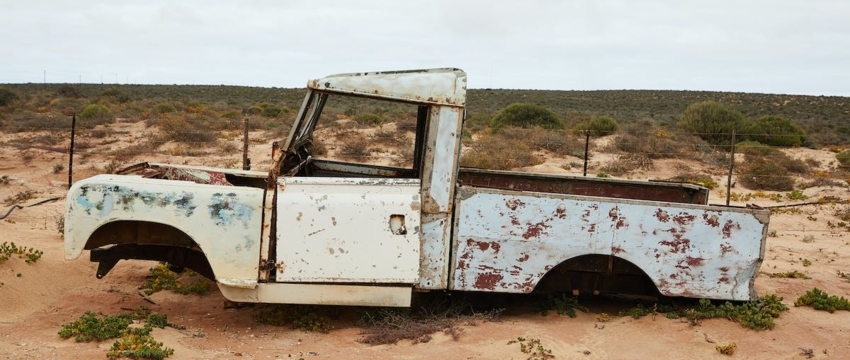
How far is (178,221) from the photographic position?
4.43m

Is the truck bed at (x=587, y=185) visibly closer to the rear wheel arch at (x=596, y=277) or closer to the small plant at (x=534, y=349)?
the rear wheel arch at (x=596, y=277)

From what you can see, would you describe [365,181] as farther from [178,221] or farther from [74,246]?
[74,246]

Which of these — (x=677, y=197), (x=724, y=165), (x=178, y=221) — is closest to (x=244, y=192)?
(x=178, y=221)

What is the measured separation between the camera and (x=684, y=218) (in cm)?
470

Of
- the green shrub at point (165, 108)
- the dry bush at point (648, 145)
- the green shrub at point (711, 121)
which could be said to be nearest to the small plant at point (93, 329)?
the dry bush at point (648, 145)

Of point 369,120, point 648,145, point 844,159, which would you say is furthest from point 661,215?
point 369,120

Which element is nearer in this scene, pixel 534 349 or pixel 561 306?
pixel 534 349

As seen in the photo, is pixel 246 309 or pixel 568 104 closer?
pixel 246 309

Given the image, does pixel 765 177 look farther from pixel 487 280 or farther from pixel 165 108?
pixel 165 108

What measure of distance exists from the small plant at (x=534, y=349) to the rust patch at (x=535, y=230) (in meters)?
0.71

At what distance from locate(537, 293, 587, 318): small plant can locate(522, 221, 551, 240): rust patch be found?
798 mm

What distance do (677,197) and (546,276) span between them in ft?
6.45

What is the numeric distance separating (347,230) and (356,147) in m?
11.5

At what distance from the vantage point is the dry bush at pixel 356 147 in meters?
15.1
